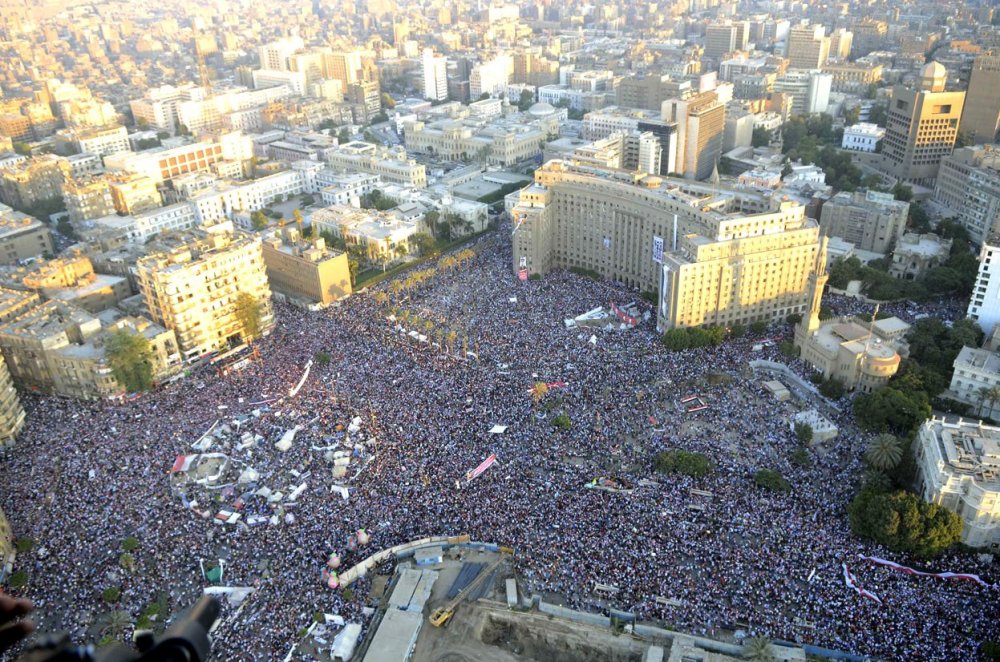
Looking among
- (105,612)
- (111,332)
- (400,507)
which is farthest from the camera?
(111,332)

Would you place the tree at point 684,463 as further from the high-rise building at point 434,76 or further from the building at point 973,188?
the high-rise building at point 434,76

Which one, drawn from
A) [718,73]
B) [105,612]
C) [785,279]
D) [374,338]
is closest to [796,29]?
[718,73]

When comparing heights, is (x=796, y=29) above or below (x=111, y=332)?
above

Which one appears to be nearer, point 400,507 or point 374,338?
point 400,507

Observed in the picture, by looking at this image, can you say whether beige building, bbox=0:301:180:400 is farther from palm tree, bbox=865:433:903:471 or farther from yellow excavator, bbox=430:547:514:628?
palm tree, bbox=865:433:903:471

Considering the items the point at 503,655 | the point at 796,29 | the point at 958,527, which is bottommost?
the point at 503,655

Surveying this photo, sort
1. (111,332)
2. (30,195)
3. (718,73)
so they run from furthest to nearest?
(718,73), (30,195), (111,332)

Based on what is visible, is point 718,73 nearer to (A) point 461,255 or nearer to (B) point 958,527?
(A) point 461,255
